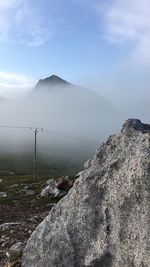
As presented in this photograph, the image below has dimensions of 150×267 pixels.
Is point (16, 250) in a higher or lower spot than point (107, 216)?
lower

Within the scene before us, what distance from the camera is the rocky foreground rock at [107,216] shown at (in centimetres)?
1209

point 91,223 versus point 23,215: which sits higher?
point 91,223

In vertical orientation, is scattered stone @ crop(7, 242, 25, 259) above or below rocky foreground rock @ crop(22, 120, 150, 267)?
below

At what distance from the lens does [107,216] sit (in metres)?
13.2

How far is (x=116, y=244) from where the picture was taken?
12.7 metres

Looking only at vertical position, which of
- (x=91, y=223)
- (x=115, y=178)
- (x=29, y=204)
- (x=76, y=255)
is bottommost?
(x=29, y=204)

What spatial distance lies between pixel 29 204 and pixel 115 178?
29393mm

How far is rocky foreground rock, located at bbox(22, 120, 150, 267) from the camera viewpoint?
476 inches

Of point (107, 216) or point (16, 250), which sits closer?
point (107, 216)

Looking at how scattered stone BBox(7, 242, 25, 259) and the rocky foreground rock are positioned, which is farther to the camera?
scattered stone BBox(7, 242, 25, 259)

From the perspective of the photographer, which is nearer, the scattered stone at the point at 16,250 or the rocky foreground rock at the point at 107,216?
the rocky foreground rock at the point at 107,216

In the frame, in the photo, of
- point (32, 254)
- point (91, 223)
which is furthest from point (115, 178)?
point (32, 254)

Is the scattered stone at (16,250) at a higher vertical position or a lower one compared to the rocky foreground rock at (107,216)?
lower

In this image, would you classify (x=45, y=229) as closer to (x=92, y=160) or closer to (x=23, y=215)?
(x=92, y=160)
